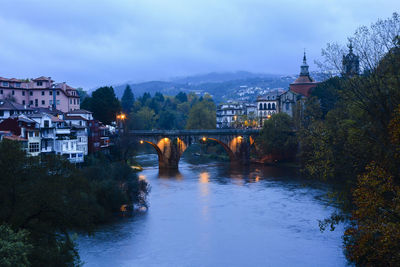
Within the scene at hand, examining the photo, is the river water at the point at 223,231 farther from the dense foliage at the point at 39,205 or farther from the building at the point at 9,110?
the building at the point at 9,110

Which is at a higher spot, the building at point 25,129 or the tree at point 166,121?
the tree at point 166,121

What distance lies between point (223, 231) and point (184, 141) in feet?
153

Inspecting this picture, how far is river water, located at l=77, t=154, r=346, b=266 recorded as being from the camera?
3262 centimetres

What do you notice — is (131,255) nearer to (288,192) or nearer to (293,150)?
(288,192)

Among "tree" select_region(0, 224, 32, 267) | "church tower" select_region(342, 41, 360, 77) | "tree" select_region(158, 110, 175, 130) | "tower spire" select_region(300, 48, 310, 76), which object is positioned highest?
"tower spire" select_region(300, 48, 310, 76)

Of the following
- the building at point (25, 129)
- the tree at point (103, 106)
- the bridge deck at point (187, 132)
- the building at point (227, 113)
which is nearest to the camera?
the building at point (25, 129)

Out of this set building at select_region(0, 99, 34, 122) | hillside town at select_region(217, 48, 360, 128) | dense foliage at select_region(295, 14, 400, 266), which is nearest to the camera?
dense foliage at select_region(295, 14, 400, 266)

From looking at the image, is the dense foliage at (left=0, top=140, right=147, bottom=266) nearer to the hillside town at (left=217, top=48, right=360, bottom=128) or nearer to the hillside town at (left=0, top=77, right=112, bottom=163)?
the hillside town at (left=0, top=77, right=112, bottom=163)

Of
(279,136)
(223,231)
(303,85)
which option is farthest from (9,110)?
(303,85)

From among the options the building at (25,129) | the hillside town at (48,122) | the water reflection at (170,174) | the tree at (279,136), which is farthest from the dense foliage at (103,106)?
the building at (25,129)

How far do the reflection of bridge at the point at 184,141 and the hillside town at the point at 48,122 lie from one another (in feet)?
27.0

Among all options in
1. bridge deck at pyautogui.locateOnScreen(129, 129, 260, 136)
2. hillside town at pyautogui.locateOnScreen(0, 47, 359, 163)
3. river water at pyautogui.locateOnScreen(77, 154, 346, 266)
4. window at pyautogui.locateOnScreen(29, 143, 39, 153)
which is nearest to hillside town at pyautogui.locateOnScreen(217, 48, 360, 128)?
hillside town at pyautogui.locateOnScreen(0, 47, 359, 163)

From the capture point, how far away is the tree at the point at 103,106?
9219 cm

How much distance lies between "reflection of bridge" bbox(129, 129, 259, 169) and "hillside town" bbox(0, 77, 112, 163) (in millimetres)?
8222
